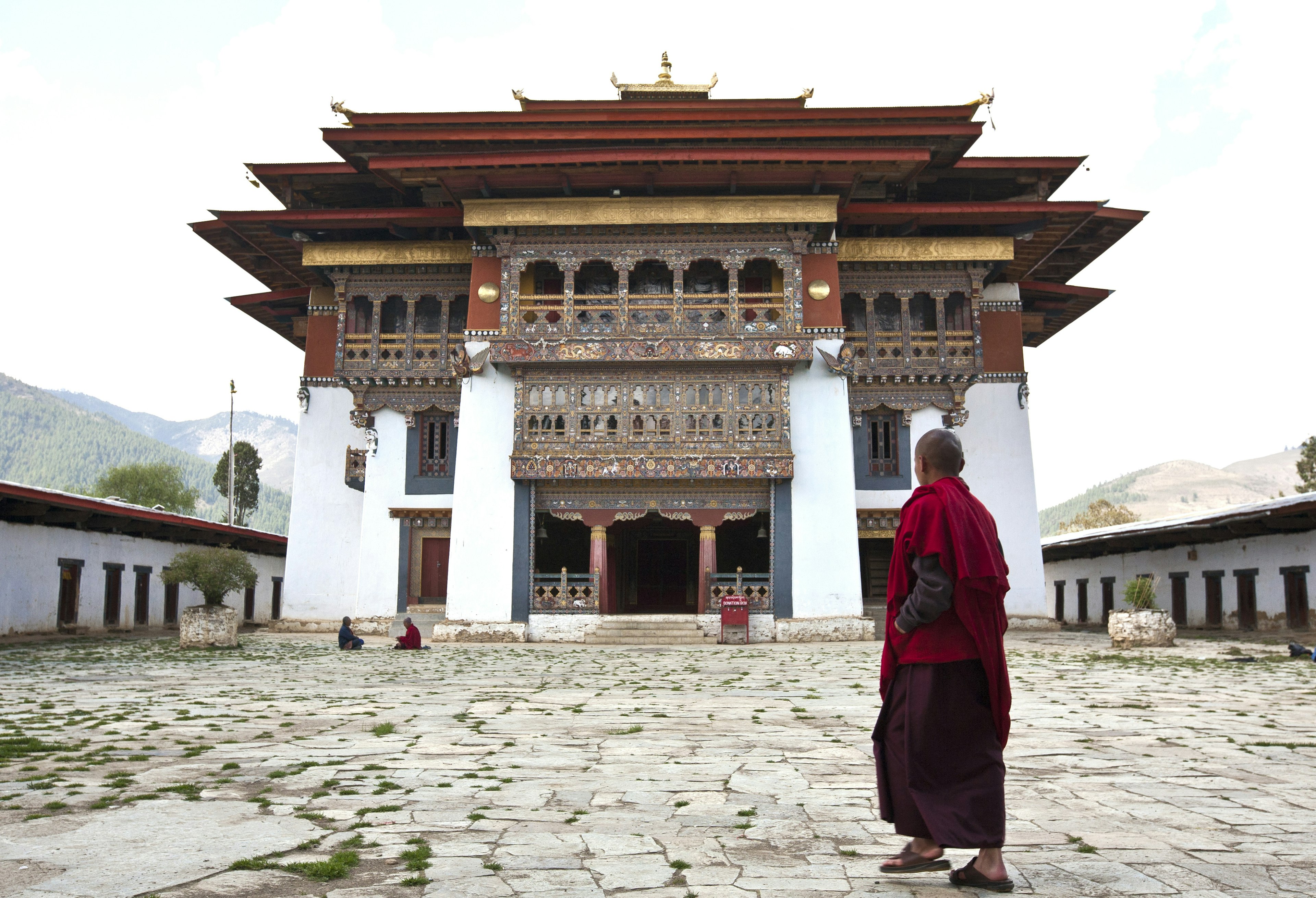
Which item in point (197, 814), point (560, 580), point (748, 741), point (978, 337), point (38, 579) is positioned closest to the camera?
point (197, 814)

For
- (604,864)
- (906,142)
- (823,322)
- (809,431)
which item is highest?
(906,142)

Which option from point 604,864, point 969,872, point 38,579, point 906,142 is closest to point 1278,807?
point 969,872

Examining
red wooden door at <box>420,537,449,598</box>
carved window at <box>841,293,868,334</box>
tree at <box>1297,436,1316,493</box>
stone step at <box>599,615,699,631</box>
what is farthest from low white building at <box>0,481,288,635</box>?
tree at <box>1297,436,1316,493</box>

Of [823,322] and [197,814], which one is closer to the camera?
[197,814]

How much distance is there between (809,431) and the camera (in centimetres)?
2438

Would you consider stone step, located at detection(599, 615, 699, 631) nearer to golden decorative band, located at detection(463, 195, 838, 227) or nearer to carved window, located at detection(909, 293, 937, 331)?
golden decorative band, located at detection(463, 195, 838, 227)

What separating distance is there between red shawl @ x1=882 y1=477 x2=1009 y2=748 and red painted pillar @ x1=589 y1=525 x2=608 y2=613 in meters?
19.6

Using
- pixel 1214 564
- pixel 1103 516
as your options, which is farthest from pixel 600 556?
pixel 1103 516

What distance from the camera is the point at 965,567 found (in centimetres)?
447

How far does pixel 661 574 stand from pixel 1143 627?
1297 centimetres

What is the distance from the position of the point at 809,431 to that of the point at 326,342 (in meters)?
12.9

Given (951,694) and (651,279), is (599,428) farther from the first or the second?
(951,694)

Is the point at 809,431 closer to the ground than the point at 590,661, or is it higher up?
higher up

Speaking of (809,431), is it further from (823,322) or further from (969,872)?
(969,872)
